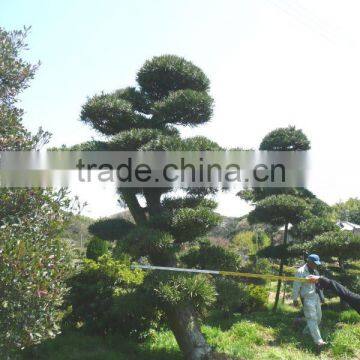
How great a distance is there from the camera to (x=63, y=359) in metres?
7.87

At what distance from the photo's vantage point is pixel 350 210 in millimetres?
52062

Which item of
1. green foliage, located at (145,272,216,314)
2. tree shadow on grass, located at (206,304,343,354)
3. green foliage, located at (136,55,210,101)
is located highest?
green foliage, located at (136,55,210,101)

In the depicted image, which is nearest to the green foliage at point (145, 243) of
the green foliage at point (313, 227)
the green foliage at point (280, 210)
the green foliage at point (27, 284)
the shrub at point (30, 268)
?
the shrub at point (30, 268)

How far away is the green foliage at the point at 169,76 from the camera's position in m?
9.37

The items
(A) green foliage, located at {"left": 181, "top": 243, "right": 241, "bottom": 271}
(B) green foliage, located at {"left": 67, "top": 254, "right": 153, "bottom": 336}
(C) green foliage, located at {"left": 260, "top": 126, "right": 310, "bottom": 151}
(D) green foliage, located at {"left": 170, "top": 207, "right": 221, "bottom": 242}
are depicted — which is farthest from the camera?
(C) green foliage, located at {"left": 260, "top": 126, "right": 310, "bottom": 151}

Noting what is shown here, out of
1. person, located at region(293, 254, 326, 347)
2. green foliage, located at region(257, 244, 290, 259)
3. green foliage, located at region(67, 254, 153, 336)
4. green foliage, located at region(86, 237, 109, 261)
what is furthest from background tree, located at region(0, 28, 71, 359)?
green foliage, located at region(257, 244, 290, 259)

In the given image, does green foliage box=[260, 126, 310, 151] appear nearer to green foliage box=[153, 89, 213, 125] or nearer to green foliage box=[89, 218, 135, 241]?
green foliage box=[153, 89, 213, 125]

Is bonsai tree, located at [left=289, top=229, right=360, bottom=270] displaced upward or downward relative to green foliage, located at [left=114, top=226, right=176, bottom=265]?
downward

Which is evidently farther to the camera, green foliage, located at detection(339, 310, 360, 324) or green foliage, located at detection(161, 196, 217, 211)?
green foliage, located at detection(339, 310, 360, 324)

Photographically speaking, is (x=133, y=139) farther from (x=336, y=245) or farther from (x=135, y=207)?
(x=336, y=245)

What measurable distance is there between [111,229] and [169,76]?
11.3 ft

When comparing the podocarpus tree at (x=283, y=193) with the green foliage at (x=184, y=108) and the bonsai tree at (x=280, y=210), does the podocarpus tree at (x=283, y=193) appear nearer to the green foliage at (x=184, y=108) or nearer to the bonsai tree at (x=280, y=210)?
the bonsai tree at (x=280, y=210)

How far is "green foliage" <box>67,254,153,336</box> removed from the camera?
29.8ft

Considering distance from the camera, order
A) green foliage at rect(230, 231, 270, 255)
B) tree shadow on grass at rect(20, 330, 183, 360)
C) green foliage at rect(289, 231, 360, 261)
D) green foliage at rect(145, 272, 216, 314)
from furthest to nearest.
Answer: green foliage at rect(230, 231, 270, 255) → green foliage at rect(289, 231, 360, 261) → tree shadow on grass at rect(20, 330, 183, 360) → green foliage at rect(145, 272, 216, 314)
